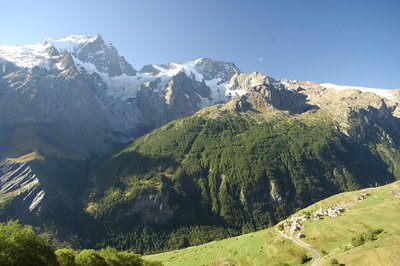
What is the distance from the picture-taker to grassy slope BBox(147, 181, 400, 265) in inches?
4488

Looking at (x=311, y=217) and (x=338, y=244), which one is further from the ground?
(x=311, y=217)

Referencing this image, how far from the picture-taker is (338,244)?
464 ft

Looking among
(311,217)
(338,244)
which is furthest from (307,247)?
(311,217)

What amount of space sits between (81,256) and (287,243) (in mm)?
92139

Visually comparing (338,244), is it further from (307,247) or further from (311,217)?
(311,217)

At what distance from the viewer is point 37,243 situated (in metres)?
73.5

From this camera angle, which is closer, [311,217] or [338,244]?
[338,244]

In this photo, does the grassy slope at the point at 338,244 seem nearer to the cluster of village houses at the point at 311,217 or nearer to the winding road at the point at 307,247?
the winding road at the point at 307,247

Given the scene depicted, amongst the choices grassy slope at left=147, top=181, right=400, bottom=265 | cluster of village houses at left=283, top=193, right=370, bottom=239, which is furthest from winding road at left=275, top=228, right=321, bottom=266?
cluster of village houses at left=283, top=193, right=370, bottom=239

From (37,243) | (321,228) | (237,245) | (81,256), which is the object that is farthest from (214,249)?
(37,243)

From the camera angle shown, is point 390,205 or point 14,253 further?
point 390,205

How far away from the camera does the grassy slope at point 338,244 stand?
114 metres

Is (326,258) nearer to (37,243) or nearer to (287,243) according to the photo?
(287,243)

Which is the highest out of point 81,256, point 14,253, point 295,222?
point 14,253
